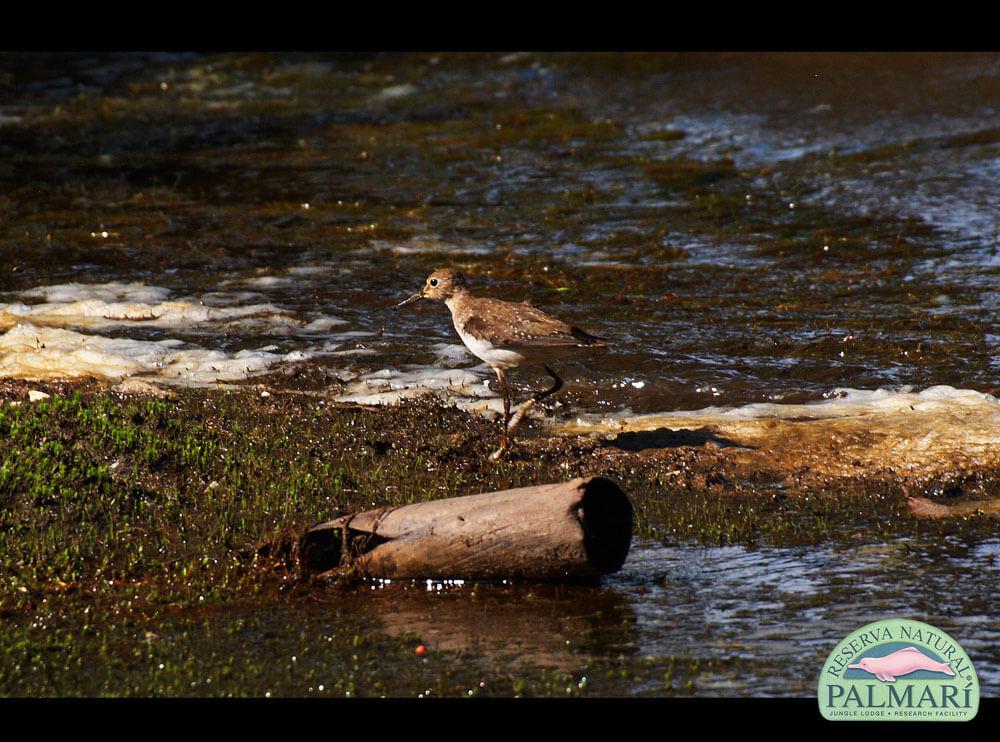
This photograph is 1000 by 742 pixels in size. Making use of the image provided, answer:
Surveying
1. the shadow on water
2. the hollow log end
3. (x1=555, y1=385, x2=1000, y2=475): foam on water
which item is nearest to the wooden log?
the hollow log end

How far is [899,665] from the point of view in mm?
5961

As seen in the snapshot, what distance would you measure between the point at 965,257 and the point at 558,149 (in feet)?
24.6

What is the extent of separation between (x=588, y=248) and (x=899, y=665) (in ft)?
32.0

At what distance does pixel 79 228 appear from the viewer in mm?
16266

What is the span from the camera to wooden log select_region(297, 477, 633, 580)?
6.83 meters

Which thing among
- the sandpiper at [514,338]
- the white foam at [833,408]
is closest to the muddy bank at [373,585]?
the sandpiper at [514,338]

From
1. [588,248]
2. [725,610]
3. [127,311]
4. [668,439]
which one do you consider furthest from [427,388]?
[588,248]

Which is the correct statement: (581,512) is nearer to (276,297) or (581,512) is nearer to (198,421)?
(198,421)

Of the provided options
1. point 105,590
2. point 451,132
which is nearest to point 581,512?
point 105,590

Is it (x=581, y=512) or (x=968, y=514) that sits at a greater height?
(x=581, y=512)

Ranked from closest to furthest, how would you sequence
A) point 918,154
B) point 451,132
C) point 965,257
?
point 965,257, point 918,154, point 451,132

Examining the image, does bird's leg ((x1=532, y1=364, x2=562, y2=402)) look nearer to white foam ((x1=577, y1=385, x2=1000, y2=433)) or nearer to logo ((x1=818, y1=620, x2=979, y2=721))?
white foam ((x1=577, y1=385, x2=1000, y2=433))

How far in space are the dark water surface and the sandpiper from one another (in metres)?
0.91

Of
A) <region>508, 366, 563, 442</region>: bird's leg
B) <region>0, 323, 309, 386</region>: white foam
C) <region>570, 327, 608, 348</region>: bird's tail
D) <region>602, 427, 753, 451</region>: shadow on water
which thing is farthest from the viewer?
<region>0, 323, 309, 386</region>: white foam
